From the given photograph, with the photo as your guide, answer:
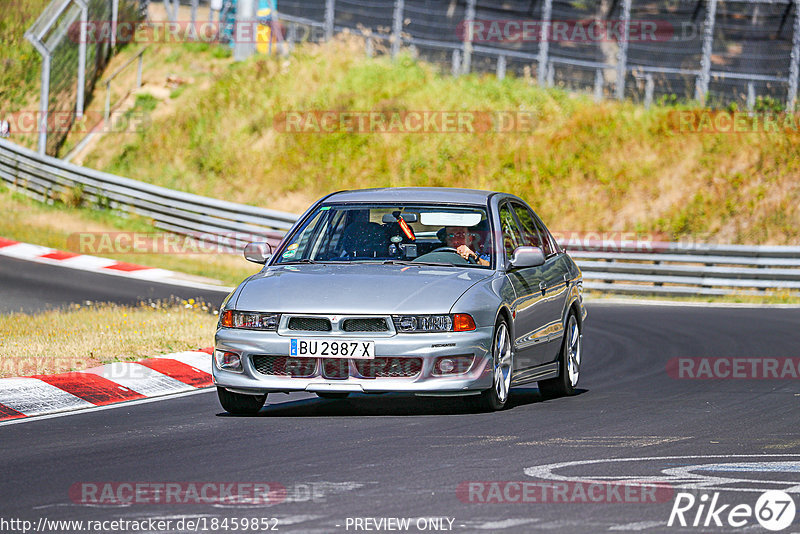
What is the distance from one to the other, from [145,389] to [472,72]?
2266 cm

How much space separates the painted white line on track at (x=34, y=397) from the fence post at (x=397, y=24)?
2138 centimetres

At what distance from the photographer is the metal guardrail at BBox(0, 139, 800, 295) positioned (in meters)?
23.5

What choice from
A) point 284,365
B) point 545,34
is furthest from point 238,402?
point 545,34

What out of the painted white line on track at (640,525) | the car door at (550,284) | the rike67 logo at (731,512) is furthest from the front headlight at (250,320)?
the painted white line on track at (640,525)

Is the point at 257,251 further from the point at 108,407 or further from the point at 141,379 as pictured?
the point at 141,379

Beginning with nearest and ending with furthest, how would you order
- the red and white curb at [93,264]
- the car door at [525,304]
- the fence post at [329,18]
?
the car door at [525,304]
the red and white curb at [93,264]
the fence post at [329,18]

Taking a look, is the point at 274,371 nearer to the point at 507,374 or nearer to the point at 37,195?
the point at 507,374

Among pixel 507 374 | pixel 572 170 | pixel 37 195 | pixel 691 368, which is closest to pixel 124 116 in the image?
pixel 37 195

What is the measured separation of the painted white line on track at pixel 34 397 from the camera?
9648 millimetres

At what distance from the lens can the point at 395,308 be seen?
883 centimetres

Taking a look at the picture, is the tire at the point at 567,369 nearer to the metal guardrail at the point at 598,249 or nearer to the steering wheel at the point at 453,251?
the steering wheel at the point at 453,251

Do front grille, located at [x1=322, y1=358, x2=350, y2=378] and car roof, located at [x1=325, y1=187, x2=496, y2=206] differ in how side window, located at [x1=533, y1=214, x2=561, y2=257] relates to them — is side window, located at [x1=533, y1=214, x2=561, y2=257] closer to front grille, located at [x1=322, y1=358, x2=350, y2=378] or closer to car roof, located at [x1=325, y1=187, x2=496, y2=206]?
car roof, located at [x1=325, y1=187, x2=496, y2=206]

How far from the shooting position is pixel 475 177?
101ft

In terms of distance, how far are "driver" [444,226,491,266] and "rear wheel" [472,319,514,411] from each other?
776 mm
